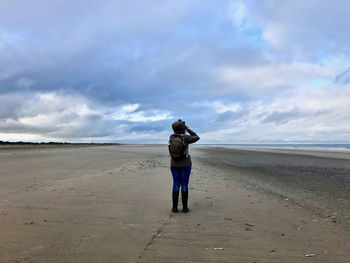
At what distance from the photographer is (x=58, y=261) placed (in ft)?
12.0

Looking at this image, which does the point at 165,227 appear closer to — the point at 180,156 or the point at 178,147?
the point at 180,156

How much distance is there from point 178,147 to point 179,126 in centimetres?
51

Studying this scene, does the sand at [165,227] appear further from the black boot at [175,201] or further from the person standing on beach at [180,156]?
the person standing on beach at [180,156]

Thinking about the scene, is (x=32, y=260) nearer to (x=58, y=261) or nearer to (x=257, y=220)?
(x=58, y=261)

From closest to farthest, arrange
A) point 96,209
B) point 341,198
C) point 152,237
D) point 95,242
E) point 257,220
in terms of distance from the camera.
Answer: point 95,242 < point 152,237 < point 257,220 < point 96,209 < point 341,198

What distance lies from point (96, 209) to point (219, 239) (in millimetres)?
3286

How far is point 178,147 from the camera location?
6359 mm

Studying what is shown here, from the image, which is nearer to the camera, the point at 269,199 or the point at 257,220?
the point at 257,220

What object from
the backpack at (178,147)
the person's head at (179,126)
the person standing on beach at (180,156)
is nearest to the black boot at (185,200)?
the person standing on beach at (180,156)

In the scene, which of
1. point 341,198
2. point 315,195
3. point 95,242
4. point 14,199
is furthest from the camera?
point 315,195

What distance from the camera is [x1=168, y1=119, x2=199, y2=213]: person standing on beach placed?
6.38m

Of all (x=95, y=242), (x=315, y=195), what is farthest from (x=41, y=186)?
(x=315, y=195)

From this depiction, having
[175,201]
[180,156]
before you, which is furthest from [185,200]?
[180,156]

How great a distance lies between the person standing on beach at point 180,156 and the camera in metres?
6.38
